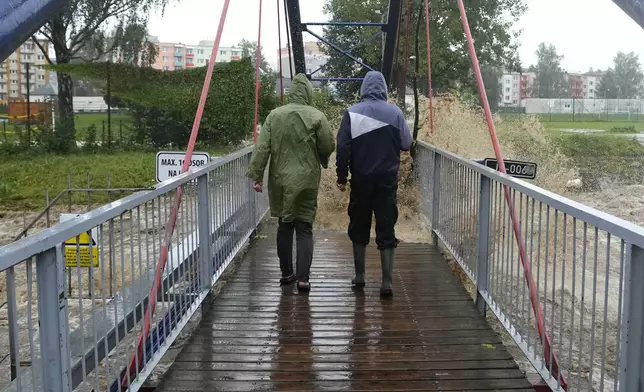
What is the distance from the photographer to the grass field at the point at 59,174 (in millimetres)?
20342

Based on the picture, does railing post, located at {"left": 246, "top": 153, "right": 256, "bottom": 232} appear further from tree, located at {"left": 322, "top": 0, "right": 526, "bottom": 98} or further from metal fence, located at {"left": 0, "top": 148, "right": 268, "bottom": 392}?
tree, located at {"left": 322, "top": 0, "right": 526, "bottom": 98}

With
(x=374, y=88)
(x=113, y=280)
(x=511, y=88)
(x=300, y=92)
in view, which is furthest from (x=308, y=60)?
(x=113, y=280)

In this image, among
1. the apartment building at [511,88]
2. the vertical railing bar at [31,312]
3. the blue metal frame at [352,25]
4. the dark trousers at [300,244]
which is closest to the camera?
the vertical railing bar at [31,312]

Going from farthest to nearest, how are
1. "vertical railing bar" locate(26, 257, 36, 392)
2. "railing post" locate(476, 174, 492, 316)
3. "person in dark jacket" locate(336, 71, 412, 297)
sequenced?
1. "person in dark jacket" locate(336, 71, 412, 297)
2. "railing post" locate(476, 174, 492, 316)
3. "vertical railing bar" locate(26, 257, 36, 392)

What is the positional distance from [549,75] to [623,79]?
15.1ft

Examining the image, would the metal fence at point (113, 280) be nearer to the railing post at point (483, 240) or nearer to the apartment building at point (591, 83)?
the railing post at point (483, 240)

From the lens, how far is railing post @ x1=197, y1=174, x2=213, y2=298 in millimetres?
4875

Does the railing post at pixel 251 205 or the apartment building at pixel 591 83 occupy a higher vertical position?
the apartment building at pixel 591 83

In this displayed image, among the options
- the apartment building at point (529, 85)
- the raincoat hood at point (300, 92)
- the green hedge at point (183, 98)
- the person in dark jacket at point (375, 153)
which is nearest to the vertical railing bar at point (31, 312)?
the person in dark jacket at point (375, 153)

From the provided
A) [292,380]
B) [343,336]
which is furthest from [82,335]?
[343,336]

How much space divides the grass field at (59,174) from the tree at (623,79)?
27842 millimetres

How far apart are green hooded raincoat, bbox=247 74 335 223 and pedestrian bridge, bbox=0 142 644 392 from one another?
1.43 feet

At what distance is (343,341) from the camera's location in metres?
4.47

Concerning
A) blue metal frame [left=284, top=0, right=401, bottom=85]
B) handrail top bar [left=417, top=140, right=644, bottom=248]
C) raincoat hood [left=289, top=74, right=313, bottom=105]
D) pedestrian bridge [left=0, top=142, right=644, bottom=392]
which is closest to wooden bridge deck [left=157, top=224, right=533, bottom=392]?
pedestrian bridge [left=0, top=142, right=644, bottom=392]
